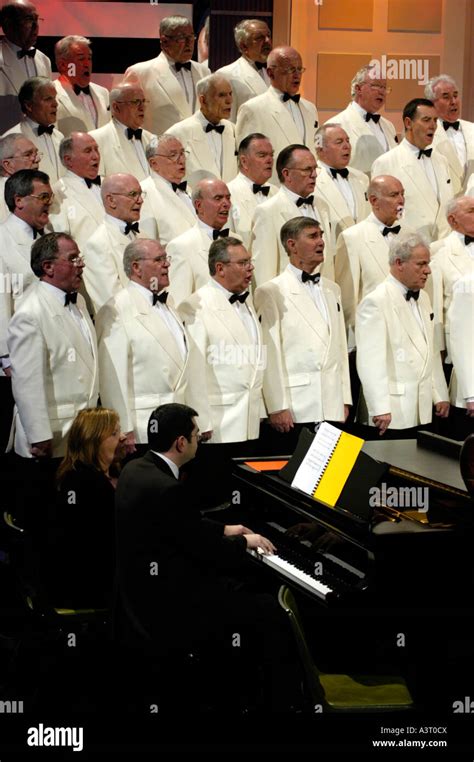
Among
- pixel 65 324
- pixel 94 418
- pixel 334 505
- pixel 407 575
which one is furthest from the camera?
pixel 65 324

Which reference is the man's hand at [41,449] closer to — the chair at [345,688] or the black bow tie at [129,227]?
the black bow tie at [129,227]

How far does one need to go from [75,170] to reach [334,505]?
2.45m

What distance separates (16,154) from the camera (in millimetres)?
5234

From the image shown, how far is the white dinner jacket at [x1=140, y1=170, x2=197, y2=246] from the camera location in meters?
5.61

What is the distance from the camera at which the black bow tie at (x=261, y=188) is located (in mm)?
5789

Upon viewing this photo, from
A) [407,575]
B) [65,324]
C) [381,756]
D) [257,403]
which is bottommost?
[381,756]

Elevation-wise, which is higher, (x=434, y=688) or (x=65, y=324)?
(x=65, y=324)

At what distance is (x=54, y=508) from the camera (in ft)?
12.6

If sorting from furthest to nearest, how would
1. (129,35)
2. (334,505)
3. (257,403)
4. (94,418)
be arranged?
(129,35) → (257,403) → (94,418) → (334,505)

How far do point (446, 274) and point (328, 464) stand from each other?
2.30 m

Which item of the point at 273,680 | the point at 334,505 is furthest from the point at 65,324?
the point at 273,680

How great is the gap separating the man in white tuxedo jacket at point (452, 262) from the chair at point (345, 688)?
266cm

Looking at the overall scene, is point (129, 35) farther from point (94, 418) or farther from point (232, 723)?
point (232, 723)

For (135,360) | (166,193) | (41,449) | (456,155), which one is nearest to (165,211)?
(166,193)
